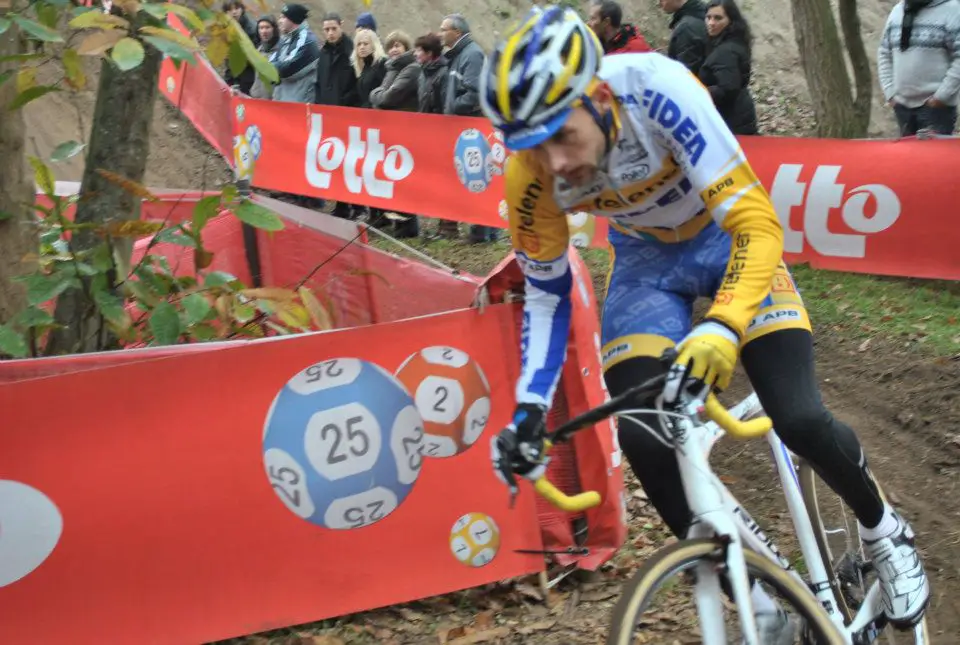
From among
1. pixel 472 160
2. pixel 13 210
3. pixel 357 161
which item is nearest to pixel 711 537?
pixel 13 210

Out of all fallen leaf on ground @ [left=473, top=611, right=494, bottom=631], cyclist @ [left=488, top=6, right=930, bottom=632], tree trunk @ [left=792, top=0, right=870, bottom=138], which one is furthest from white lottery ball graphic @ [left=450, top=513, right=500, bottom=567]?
tree trunk @ [left=792, top=0, right=870, bottom=138]

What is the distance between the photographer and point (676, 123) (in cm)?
283

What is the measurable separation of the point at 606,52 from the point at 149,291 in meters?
4.47

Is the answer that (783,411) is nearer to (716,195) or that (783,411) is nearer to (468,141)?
(716,195)

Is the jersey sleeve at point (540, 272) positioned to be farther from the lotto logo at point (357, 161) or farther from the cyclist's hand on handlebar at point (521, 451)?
the lotto logo at point (357, 161)

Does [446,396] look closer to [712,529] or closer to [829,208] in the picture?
[712,529]

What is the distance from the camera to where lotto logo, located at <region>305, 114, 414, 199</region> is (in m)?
9.83

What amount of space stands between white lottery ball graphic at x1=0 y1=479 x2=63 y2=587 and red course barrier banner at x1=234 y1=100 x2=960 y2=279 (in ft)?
10.3

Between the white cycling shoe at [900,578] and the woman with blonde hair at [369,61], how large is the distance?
8.91 metres

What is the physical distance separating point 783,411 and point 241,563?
2218 mm

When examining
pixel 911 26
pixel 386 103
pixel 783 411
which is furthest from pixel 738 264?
pixel 386 103

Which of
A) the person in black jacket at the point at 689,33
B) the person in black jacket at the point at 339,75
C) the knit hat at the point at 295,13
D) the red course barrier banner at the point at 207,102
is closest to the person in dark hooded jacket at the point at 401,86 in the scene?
the person in black jacket at the point at 339,75

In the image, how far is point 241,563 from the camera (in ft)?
13.1

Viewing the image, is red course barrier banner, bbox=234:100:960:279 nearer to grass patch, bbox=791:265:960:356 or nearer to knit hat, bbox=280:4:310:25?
grass patch, bbox=791:265:960:356
